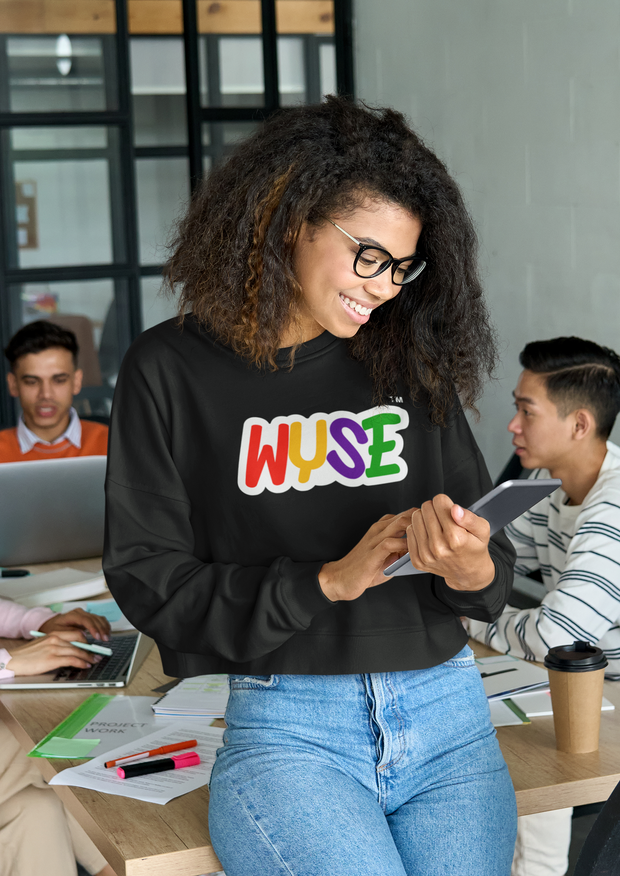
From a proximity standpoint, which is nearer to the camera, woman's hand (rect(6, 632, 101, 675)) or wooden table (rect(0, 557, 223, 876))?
wooden table (rect(0, 557, 223, 876))

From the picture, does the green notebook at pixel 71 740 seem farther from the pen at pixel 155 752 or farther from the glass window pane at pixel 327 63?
the glass window pane at pixel 327 63

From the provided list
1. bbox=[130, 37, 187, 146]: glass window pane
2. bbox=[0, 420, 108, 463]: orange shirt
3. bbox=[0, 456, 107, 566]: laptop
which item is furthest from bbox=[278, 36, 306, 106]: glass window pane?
bbox=[0, 456, 107, 566]: laptop

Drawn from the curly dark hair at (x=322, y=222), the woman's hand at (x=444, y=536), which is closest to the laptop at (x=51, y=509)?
the curly dark hair at (x=322, y=222)

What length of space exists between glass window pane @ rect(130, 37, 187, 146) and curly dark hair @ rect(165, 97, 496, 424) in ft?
11.4

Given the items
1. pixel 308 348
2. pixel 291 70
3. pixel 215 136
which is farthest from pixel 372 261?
pixel 291 70

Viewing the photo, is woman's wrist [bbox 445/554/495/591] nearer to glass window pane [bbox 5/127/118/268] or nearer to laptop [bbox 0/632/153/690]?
laptop [bbox 0/632/153/690]

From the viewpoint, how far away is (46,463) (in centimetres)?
228

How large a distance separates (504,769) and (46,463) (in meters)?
1.40

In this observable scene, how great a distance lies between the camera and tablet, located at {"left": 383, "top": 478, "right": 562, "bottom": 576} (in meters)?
1.08

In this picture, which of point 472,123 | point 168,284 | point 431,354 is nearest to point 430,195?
point 431,354

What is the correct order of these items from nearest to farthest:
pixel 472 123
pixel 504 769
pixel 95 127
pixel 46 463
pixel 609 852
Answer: pixel 609 852 → pixel 504 769 → pixel 46 463 → pixel 472 123 → pixel 95 127

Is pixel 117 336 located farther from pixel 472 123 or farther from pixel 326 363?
pixel 326 363

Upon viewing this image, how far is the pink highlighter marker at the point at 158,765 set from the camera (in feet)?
4.40

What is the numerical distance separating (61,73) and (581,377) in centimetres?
315
